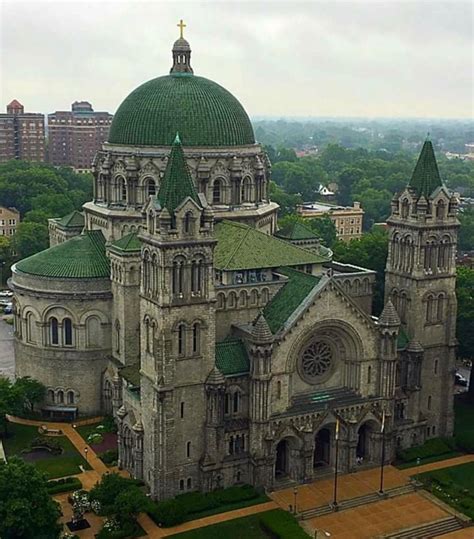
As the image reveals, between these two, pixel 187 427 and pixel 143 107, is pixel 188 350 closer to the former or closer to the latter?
pixel 187 427

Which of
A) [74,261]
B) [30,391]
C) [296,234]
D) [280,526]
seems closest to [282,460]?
[280,526]

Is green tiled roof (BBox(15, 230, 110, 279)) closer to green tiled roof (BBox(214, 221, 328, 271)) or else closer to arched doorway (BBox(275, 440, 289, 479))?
green tiled roof (BBox(214, 221, 328, 271))

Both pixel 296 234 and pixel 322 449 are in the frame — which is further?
pixel 296 234

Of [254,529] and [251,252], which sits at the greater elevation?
[251,252]

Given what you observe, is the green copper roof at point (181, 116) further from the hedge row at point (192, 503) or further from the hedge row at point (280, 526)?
the hedge row at point (280, 526)

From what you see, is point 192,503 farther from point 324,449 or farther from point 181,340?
point 324,449

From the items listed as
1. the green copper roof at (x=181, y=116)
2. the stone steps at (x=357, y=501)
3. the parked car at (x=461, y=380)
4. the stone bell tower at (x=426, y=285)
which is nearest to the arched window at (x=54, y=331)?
the green copper roof at (x=181, y=116)
